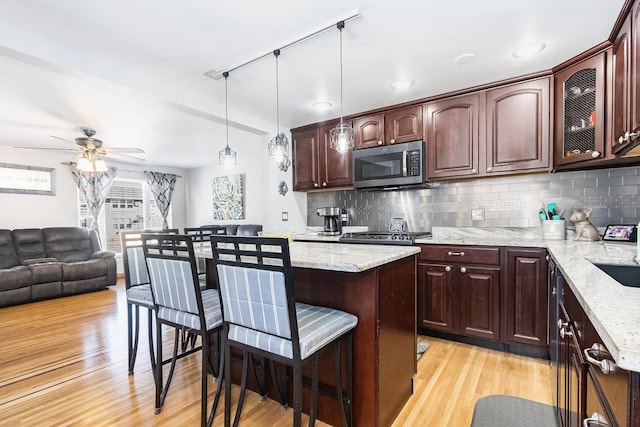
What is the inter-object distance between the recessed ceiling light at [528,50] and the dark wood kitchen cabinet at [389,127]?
0.94m

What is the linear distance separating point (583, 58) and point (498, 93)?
1.88 feet

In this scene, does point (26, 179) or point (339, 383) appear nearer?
point (339, 383)

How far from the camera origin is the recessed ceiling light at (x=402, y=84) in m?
2.62

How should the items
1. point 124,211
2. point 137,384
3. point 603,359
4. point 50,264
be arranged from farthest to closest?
1. point 124,211
2. point 50,264
3. point 137,384
4. point 603,359

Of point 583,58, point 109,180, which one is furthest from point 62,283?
point 583,58

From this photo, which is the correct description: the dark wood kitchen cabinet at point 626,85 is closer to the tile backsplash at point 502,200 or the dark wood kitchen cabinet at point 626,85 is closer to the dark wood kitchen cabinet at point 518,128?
the dark wood kitchen cabinet at point 518,128

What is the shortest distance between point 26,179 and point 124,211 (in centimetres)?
156

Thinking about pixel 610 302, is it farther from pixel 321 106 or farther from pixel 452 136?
pixel 321 106

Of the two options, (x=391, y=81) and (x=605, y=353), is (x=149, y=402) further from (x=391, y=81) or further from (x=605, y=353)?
(x=391, y=81)

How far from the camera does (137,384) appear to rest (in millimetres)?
2076

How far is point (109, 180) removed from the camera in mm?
5738

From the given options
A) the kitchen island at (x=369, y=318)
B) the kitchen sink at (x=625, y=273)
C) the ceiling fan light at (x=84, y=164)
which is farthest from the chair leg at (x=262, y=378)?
the ceiling fan light at (x=84, y=164)

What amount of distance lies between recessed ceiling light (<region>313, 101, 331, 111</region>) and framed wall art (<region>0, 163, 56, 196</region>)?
4824 mm

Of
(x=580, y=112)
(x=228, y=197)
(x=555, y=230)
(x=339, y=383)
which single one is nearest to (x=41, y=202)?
(x=228, y=197)
